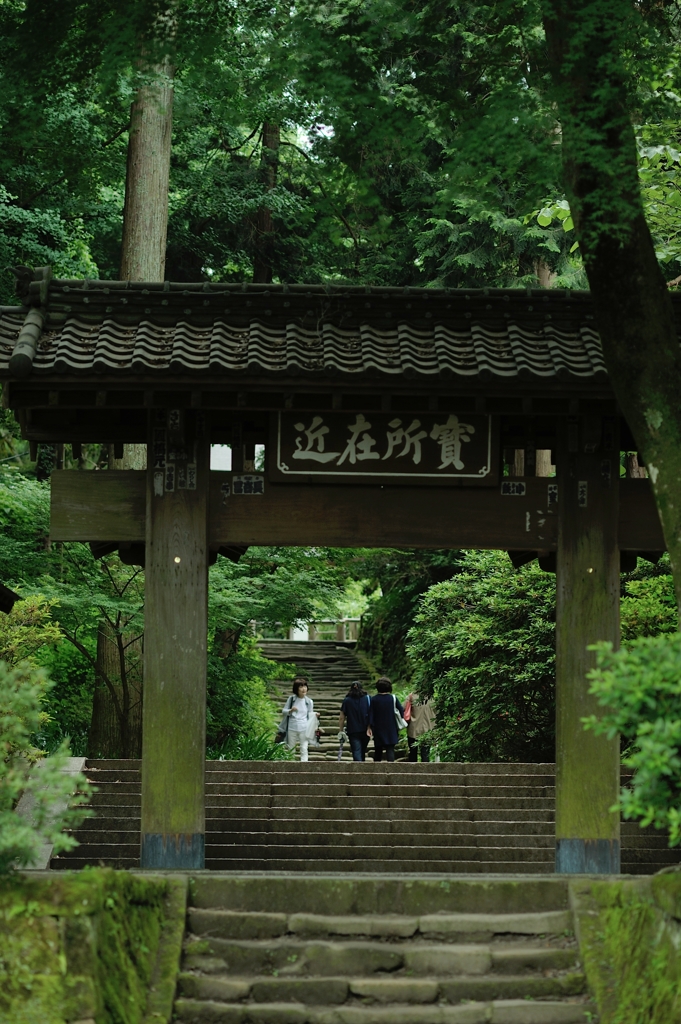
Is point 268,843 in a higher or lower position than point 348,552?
lower

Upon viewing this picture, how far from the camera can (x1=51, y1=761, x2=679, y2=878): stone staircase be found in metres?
10.8

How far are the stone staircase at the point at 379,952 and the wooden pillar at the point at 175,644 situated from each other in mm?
717

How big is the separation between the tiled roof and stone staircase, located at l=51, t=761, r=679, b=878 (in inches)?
183

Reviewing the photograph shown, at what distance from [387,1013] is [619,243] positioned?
513cm

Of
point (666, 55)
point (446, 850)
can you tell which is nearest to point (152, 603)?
point (446, 850)

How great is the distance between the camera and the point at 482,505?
30.7 feet

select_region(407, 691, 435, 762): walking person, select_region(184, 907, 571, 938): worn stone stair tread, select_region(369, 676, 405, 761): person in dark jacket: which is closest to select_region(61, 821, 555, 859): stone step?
select_region(184, 907, 571, 938): worn stone stair tread

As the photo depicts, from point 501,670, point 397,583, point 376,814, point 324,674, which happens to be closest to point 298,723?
point 501,670

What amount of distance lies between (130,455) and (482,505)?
7888mm

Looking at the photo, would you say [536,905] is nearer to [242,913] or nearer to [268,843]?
[242,913]

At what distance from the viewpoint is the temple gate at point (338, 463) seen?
29.0 ft

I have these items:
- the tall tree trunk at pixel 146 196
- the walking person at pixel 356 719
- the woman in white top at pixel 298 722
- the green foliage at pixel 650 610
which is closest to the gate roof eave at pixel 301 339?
the green foliage at pixel 650 610

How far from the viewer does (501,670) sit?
15.6 meters

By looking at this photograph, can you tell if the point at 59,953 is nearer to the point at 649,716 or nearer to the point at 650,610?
the point at 649,716
